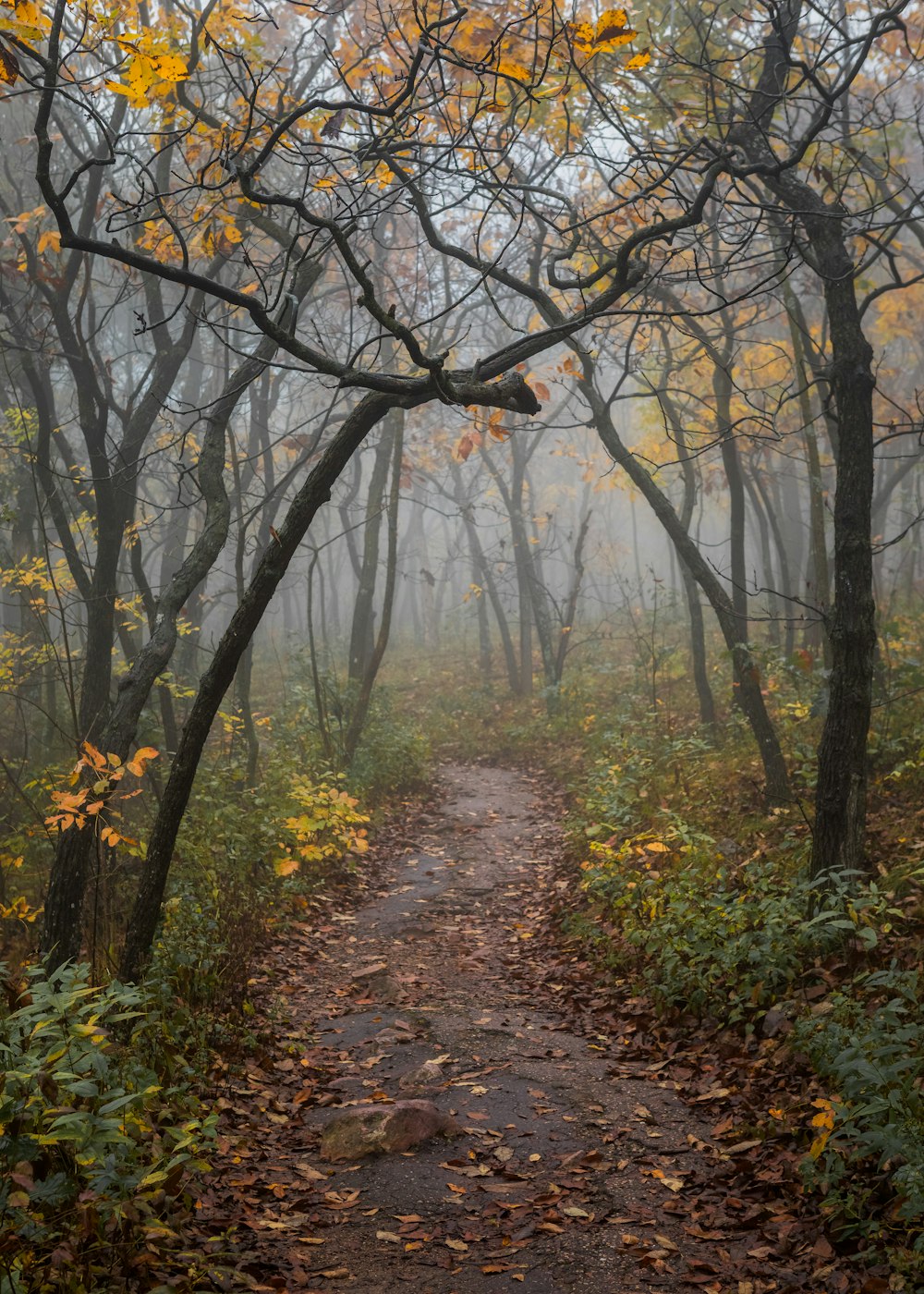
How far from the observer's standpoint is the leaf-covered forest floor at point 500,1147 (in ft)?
11.3

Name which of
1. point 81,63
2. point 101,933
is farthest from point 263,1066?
point 81,63

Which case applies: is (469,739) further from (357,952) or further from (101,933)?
(101,933)

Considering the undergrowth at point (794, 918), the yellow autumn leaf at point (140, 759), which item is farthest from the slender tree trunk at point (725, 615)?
the yellow autumn leaf at point (140, 759)

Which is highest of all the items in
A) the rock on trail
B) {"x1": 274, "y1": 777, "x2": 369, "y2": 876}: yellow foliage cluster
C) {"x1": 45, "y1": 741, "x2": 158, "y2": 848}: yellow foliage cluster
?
{"x1": 45, "y1": 741, "x2": 158, "y2": 848}: yellow foliage cluster

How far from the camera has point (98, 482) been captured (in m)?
7.31

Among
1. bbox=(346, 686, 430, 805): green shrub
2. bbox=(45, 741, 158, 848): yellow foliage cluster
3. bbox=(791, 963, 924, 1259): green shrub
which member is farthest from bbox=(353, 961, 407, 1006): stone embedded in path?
bbox=(346, 686, 430, 805): green shrub

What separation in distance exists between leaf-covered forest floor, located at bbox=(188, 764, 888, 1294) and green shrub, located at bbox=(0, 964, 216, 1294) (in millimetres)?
357

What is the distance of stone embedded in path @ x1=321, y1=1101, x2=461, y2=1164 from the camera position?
14.2 ft

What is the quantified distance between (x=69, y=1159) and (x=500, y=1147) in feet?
6.54

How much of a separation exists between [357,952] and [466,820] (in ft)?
15.1

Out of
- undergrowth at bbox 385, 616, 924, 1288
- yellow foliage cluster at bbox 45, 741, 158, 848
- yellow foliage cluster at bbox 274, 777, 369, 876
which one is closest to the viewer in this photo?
undergrowth at bbox 385, 616, 924, 1288

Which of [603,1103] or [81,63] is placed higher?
[81,63]

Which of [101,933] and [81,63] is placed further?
[81,63]

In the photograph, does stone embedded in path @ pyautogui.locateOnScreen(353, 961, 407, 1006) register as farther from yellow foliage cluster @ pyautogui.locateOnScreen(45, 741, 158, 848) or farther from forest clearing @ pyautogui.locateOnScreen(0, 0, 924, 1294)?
yellow foliage cluster @ pyautogui.locateOnScreen(45, 741, 158, 848)
